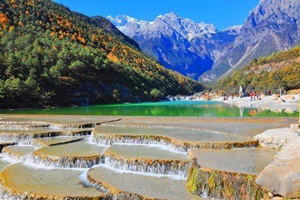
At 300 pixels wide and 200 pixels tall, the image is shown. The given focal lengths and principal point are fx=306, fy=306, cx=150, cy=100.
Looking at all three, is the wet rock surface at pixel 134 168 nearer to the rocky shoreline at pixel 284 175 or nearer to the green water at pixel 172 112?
the rocky shoreline at pixel 284 175

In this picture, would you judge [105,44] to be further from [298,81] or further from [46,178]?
[46,178]

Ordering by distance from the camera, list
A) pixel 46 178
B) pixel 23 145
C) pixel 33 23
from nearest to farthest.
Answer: pixel 46 178 → pixel 23 145 → pixel 33 23

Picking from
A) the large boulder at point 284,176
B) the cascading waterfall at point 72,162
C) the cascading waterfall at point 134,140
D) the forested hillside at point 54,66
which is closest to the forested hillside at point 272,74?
the forested hillside at point 54,66

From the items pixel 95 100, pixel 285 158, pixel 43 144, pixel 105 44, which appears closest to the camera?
pixel 285 158

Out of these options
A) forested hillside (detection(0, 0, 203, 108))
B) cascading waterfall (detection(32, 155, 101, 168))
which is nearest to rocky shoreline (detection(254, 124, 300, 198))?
cascading waterfall (detection(32, 155, 101, 168))

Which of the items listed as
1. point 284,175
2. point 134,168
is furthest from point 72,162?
point 284,175

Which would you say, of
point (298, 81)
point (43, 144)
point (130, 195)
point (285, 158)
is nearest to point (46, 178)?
point (130, 195)
